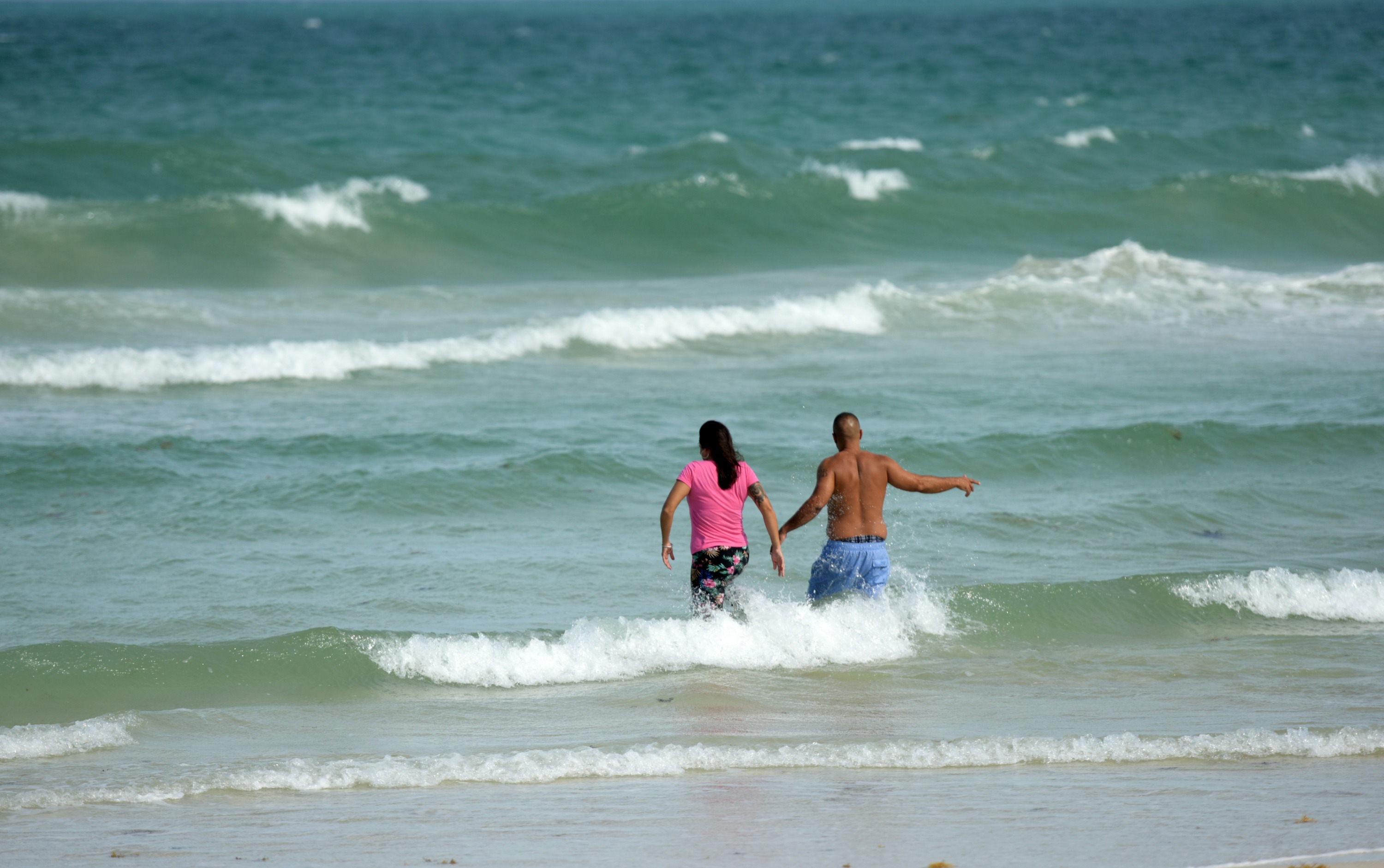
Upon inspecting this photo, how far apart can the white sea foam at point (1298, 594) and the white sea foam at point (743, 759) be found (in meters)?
2.09

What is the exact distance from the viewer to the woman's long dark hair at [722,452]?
6.87m

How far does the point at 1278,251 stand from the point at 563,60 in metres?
36.6

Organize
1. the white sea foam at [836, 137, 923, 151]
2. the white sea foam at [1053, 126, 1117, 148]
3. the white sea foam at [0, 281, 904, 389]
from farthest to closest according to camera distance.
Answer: the white sea foam at [1053, 126, 1117, 148] < the white sea foam at [836, 137, 923, 151] < the white sea foam at [0, 281, 904, 389]

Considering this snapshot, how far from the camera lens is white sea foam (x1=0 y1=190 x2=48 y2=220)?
2075cm

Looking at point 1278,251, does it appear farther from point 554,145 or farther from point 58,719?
point 58,719

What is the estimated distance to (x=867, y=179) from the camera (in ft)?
85.0

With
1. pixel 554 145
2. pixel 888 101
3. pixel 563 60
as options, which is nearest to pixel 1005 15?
pixel 563 60

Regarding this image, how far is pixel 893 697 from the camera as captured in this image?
666 cm

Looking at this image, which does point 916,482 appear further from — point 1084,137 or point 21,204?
point 1084,137

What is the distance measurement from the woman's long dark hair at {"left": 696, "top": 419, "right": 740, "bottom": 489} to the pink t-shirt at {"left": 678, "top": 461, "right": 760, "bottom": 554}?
0.03m

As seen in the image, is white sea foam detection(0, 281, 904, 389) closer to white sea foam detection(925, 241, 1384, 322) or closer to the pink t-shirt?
white sea foam detection(925, 241, 1384, 322)

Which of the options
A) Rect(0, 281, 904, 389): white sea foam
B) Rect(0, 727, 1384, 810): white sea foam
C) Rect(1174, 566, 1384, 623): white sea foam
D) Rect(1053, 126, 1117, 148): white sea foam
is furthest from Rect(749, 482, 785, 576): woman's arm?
Rect(1053, 126, 1117, 148): white sea foam

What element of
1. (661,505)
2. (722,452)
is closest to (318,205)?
(661,505)

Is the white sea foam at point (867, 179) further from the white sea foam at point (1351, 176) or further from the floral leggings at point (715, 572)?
the floral leggings at point (715, 572)
